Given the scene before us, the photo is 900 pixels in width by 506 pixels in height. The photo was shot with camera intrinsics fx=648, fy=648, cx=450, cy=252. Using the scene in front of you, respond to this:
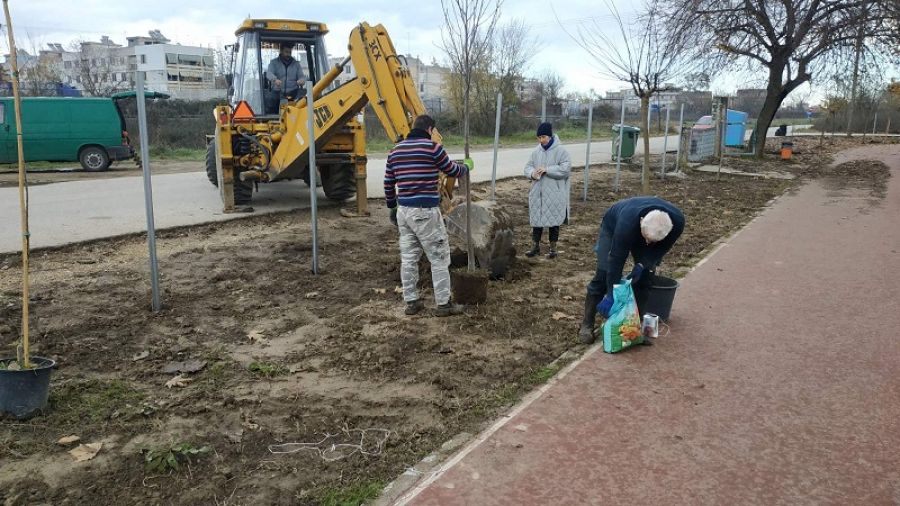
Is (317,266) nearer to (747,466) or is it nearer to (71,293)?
(71,293)

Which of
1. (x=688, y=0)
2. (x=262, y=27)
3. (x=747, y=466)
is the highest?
(x=688, y=0)

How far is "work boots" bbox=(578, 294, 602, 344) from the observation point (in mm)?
5289

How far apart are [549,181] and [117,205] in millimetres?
7786

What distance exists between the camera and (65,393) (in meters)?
4.18

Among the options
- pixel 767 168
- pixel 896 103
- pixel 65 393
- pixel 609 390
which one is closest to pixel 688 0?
pixel 767 168

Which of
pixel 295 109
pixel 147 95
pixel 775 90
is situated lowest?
pixel 295 109

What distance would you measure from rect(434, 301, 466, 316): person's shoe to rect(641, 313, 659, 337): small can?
160 centimetres

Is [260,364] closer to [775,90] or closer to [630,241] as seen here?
[630,241]

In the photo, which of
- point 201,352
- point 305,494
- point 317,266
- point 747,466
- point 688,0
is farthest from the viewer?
point 688,0

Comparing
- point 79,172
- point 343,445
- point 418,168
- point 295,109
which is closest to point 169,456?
point 343,445

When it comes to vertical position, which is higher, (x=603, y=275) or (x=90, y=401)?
(x=603, y=275)

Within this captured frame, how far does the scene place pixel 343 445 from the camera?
364 centimetres

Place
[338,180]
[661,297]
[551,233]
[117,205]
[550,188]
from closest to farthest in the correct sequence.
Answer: [661,297], [550,188], [551,233], [117,205], [338,180]

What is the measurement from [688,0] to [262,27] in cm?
1347
